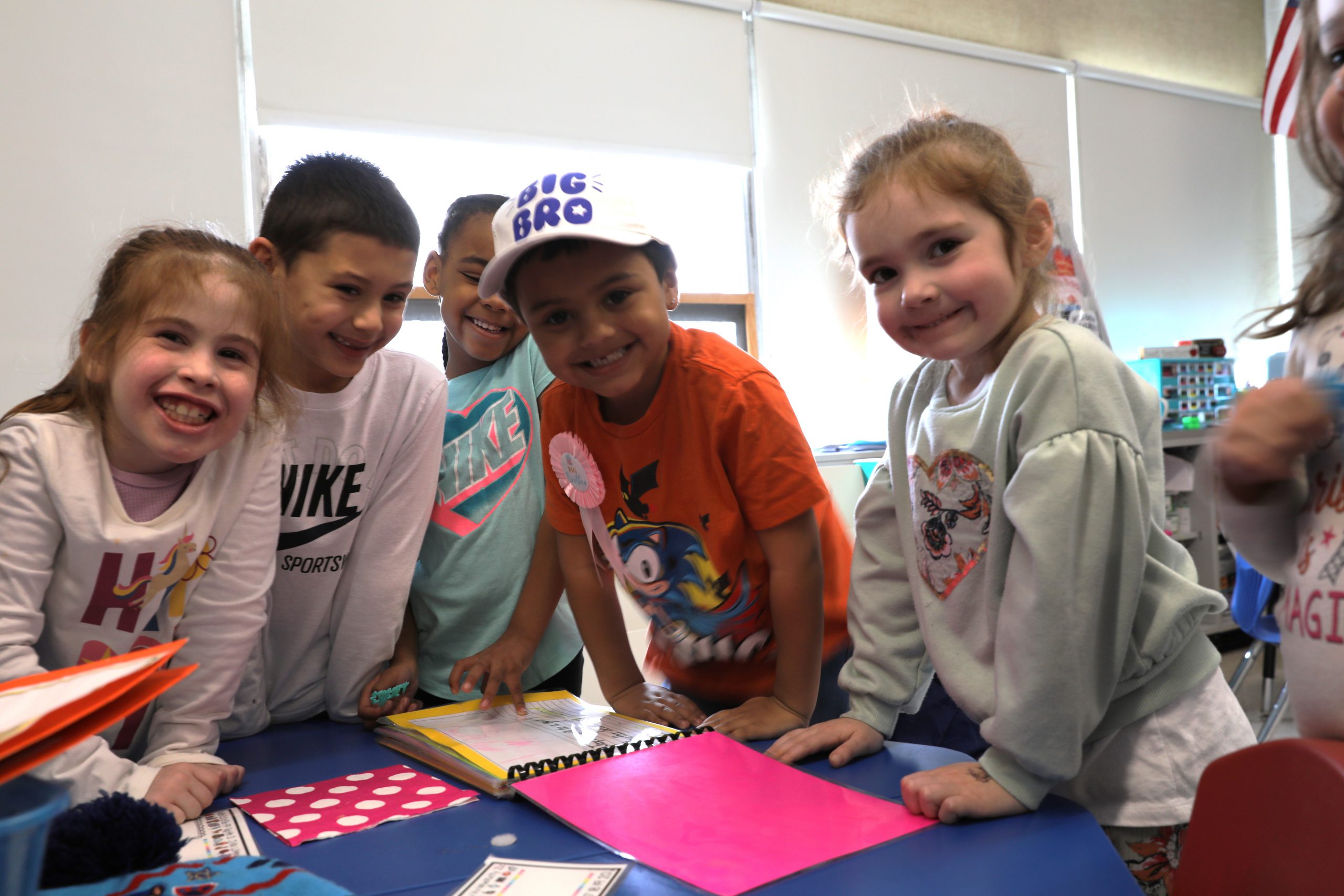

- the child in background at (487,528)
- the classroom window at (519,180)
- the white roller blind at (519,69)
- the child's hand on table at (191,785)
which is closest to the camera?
the child's hand on table at (191,785)

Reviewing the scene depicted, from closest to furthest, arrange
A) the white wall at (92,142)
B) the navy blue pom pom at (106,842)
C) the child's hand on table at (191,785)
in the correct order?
the navy blue pom pom at (106,842)
the child's hand on table at (191,785)
the white wall at (92,142)

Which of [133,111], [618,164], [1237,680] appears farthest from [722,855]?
[618,164]

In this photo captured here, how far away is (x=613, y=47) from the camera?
3.38 m

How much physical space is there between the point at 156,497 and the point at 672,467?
0.60m

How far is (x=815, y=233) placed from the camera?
3.75 meters

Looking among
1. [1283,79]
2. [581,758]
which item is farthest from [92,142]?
[1283,79]

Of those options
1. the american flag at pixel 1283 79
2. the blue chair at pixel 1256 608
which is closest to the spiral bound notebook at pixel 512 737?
the blue chair at pixel 1256 608

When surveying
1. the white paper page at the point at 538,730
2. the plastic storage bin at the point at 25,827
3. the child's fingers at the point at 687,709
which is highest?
the plastic storage bin at the point at 25,827

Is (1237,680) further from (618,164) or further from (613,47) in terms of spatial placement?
(613,47)

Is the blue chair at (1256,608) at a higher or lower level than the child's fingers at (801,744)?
lower

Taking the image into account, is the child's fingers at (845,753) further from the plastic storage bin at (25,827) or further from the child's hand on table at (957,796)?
the plastic storage bin at (25,827)

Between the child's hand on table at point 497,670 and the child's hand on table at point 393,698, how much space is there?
8 cm

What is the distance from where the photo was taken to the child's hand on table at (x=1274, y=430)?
26.4 inches

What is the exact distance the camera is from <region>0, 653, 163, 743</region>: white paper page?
44cm
